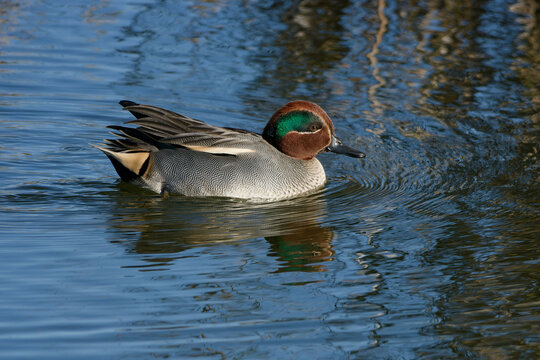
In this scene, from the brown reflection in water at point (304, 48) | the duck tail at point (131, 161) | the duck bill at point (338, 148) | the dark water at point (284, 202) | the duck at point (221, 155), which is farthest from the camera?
the brown reflection in water at point (304, 48)

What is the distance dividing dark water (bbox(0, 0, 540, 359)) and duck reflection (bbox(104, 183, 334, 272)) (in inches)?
0.9

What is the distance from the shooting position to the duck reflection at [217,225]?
20.2ft

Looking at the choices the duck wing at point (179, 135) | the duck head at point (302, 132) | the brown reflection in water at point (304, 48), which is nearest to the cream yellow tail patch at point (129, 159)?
the duck wing at point (179, 135)

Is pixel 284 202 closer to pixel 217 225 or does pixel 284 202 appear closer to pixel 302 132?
pixel 302 132

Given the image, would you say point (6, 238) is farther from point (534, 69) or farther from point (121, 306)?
point (534, 69)

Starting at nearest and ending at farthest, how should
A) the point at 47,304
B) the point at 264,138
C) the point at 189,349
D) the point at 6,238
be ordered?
the point at 189,349 → the point at 47,304 → the point at 6,238 → the point at 264,138

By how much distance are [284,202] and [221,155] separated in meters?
0.64

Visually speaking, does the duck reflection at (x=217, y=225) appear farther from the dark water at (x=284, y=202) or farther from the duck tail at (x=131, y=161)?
the duck tail at (x=131, y=161)

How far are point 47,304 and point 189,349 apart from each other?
0.97 meters

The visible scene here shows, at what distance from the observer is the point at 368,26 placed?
39.3 ft

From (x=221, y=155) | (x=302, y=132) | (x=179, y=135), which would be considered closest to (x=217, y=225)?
(x=221, y=155)

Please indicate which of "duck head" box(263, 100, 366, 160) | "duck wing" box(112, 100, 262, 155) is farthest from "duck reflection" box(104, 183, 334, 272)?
"duck head" box(263, 100, 366, 160)

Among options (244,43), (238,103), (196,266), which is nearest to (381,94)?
(238,103)

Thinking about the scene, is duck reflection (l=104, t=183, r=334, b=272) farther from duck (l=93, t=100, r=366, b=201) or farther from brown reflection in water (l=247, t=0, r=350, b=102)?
brown reflection in water (l=247, t=0, r=350, b=102)
